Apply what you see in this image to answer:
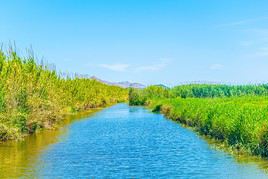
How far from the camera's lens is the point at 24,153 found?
32.5 metres

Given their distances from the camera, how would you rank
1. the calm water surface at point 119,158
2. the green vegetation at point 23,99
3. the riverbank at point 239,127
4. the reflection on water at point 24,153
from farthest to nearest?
the green vegetation at point 23,99 → the riverbank at point 239,127 → the reflection on water at point 24,153 → the calm water surface at point 119,158

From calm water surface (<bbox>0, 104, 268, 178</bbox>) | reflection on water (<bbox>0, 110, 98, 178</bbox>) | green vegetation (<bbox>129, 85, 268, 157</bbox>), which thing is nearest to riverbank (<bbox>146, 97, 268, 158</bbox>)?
green vegetation (<bbox>129, 85, 268, 157</bbox>)

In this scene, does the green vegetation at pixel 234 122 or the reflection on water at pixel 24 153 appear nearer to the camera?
the reflection on water at pixel 24 153

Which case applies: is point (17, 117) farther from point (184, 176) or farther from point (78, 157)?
point (184, 176)

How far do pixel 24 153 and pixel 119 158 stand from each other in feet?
22.6

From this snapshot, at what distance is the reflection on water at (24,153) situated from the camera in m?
25.7

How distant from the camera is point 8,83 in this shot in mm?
39500

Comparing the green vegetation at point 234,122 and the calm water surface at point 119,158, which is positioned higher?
the green vegetation at point 234,122

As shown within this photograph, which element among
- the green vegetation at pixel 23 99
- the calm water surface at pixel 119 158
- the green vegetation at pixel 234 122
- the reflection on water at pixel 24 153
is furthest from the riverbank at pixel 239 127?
the green vegetation at pixel 23 99

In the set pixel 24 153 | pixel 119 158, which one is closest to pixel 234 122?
pixel 119 158

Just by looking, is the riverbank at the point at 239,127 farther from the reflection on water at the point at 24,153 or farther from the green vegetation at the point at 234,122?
the reflection on water at the point at 24,153

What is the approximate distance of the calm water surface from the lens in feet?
81.3

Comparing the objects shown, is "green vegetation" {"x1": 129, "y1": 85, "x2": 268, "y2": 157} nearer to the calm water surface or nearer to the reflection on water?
the calm water surface

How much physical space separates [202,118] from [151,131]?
19.1 ft
